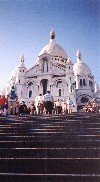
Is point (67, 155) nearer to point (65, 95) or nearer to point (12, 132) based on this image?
point (12, 132)

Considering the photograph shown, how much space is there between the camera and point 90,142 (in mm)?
6355

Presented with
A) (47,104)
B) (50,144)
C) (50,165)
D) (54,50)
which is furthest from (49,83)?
(50,165)

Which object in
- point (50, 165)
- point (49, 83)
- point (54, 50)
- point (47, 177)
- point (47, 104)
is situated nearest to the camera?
point (47, 177)

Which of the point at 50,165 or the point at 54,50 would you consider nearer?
the point at 50,165

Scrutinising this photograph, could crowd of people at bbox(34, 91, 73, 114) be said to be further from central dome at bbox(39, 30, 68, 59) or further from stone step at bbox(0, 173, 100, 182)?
central dome at bbox(39, 30, 68, 59)

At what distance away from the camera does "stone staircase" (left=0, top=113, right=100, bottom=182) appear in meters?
4.92

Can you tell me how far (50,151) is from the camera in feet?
19.5

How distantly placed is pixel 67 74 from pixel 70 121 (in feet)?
113

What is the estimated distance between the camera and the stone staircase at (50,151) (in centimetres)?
492

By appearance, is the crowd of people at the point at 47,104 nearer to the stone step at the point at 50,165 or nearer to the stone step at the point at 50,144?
the stone step at the point at 50,144

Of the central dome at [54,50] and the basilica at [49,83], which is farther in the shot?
the central dome at [54,50]

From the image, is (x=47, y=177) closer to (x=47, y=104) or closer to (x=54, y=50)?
(x=47, y=104)

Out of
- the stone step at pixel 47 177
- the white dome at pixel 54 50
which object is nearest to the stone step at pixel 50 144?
the stone step at pixel 47 177

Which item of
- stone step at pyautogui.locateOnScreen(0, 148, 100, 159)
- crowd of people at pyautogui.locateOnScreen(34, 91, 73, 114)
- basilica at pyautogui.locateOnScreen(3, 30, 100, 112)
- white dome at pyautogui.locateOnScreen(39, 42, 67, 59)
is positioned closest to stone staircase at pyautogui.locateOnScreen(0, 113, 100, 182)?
stone step at pyautogui.locateOnScreen(0, 148, 100, 159)
